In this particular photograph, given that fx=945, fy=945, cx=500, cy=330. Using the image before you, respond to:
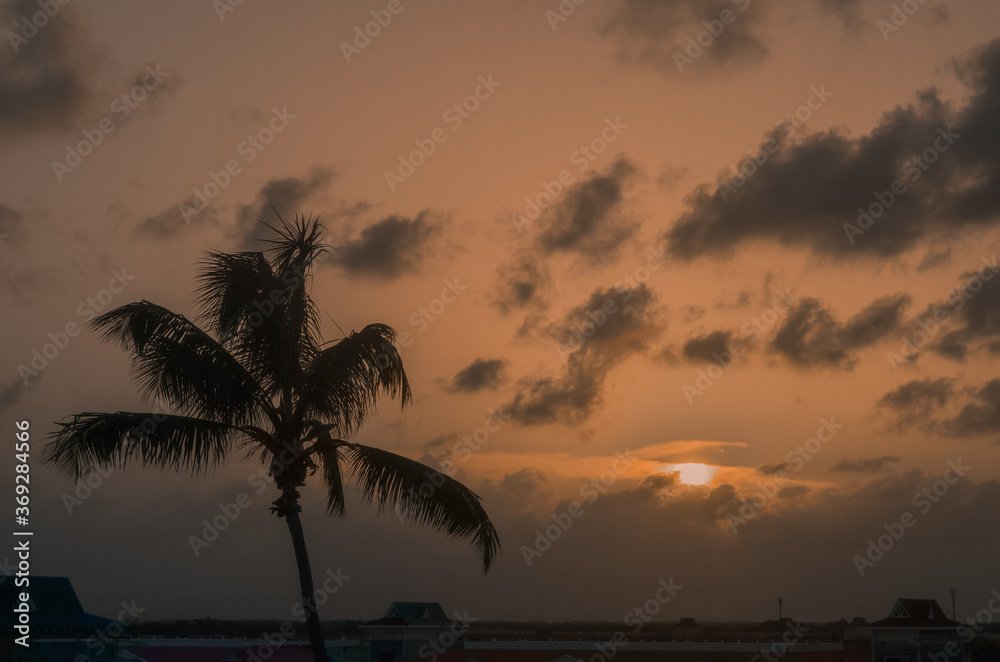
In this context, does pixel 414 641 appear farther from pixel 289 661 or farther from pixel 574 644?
pixel 289 661

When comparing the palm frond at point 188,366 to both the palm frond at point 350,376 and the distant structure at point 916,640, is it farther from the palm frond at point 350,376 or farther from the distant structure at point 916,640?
the distant structure at point 916,640

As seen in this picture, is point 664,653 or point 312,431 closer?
point 312,431

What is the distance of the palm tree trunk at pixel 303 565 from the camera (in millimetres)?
16281

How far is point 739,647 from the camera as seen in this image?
45.1 m

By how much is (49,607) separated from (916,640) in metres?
38.2

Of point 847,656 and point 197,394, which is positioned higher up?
point 197,394

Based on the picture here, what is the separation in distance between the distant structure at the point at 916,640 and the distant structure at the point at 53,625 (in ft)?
110

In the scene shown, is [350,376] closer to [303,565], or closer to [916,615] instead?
[303,565]

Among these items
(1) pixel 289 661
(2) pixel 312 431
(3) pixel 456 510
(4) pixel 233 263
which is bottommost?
(1) pixel 289 661

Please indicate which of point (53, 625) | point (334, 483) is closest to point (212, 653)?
point (53, 625)

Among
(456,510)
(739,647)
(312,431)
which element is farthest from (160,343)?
(739,647)

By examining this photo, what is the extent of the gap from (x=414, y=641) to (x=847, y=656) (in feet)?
73.6

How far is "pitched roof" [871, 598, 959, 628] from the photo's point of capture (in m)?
47.9

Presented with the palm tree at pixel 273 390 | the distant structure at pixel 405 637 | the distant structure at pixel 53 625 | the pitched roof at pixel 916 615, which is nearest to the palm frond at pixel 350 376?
the palm tree at pixel 273 390
